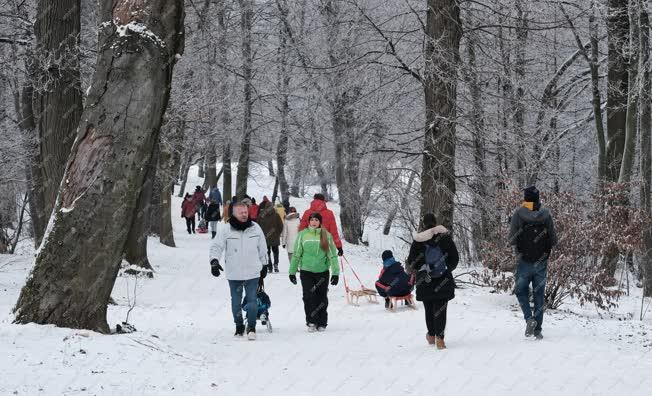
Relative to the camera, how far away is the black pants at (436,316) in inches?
342

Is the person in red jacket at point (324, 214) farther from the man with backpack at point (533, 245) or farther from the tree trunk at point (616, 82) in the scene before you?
the tree trunk at point (616, 82)

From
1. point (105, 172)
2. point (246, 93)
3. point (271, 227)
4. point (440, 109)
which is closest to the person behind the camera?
point (105, 172)

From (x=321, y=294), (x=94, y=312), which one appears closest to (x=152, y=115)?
(x=94, y=312)

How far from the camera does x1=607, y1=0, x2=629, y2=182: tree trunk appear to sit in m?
17.1

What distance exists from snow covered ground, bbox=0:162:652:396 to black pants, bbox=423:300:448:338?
243 millimetres

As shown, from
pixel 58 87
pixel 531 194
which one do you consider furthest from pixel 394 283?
pixel 58 87

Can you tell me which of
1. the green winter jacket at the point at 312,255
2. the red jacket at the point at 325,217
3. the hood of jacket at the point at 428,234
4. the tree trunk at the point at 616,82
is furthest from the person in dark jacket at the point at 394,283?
the tree trunk at the point at 616,82

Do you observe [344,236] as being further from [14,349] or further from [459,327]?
[14,349]

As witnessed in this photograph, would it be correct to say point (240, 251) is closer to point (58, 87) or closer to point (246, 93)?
point (58, 87)

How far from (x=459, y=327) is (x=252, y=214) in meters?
9.32

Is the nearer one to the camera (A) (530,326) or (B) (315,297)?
(A) (530,326)

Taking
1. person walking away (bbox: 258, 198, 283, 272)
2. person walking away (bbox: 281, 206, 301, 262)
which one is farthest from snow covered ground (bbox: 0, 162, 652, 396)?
person walking away (bbox: 258, 198, 283, 272)

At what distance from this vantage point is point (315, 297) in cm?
1059

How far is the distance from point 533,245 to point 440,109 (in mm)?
4872
